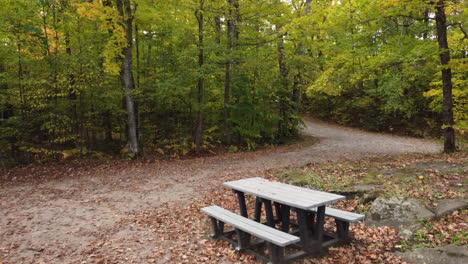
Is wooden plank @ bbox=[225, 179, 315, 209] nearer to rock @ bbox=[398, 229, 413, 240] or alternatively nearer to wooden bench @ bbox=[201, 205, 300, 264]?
wooden bench @ bbox=[201, 205, 300, 264]

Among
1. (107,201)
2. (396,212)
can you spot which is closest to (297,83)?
(107,201)

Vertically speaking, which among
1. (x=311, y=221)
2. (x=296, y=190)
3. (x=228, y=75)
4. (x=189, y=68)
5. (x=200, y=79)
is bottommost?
(x=311, y=221)

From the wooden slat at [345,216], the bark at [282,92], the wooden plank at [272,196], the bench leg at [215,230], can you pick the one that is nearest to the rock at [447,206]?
the wooden slat at [345,216]

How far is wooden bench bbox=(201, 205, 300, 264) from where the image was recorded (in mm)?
4129

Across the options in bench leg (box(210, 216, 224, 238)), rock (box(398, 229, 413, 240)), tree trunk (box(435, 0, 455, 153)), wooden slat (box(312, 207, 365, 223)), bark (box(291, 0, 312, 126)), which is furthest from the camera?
bark (box(291, 0, 312, 126))

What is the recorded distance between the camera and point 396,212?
5.56 meters

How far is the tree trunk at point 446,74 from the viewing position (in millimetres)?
9492

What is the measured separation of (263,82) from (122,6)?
7.10 meters

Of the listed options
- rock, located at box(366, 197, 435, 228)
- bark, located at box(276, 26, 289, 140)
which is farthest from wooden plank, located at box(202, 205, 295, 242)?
bark, located at box(276, 26, 289, 140)

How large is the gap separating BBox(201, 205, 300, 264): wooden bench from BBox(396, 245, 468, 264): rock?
165 cm

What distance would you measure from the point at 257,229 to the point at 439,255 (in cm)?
238

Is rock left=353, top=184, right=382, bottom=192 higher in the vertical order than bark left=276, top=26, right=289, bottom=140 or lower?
lower

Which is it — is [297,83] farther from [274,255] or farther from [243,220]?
[274,255]

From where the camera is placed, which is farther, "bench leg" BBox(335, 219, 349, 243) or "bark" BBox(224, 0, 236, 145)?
"bark" BBox(224, 0, 236, 145)
